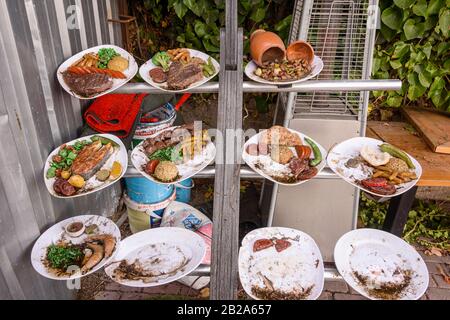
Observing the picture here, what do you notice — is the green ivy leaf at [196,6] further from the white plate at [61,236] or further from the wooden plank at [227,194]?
the white plate at [61,236]

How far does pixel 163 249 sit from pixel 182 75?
Result: 0.94 m

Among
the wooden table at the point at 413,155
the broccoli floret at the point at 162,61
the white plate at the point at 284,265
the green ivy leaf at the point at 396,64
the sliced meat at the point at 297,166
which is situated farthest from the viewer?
the green ivy leaf at the point at 396,64

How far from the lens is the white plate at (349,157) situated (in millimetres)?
1771

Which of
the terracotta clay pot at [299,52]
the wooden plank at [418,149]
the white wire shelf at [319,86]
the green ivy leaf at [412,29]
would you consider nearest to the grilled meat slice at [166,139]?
the white wire shelf at [319,86]

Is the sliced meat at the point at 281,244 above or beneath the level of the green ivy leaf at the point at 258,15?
beneath

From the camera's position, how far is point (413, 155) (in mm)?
2740

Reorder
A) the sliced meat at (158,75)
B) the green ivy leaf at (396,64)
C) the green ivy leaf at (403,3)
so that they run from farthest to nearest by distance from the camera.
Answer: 1. the green ivy leaf at (396,64)
2. the green ivy leaf at (403,3)
3. the sliced meat at (158,75)

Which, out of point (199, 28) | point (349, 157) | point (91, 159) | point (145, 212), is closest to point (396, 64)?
point (349, 157)

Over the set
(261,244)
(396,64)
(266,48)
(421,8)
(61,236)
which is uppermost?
(421,8)

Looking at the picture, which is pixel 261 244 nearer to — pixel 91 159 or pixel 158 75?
pixel 91 159

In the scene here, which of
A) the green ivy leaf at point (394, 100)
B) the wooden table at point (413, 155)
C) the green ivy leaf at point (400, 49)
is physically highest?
the green ivy leaf at point (400, 49)

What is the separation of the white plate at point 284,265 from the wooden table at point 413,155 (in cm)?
86
